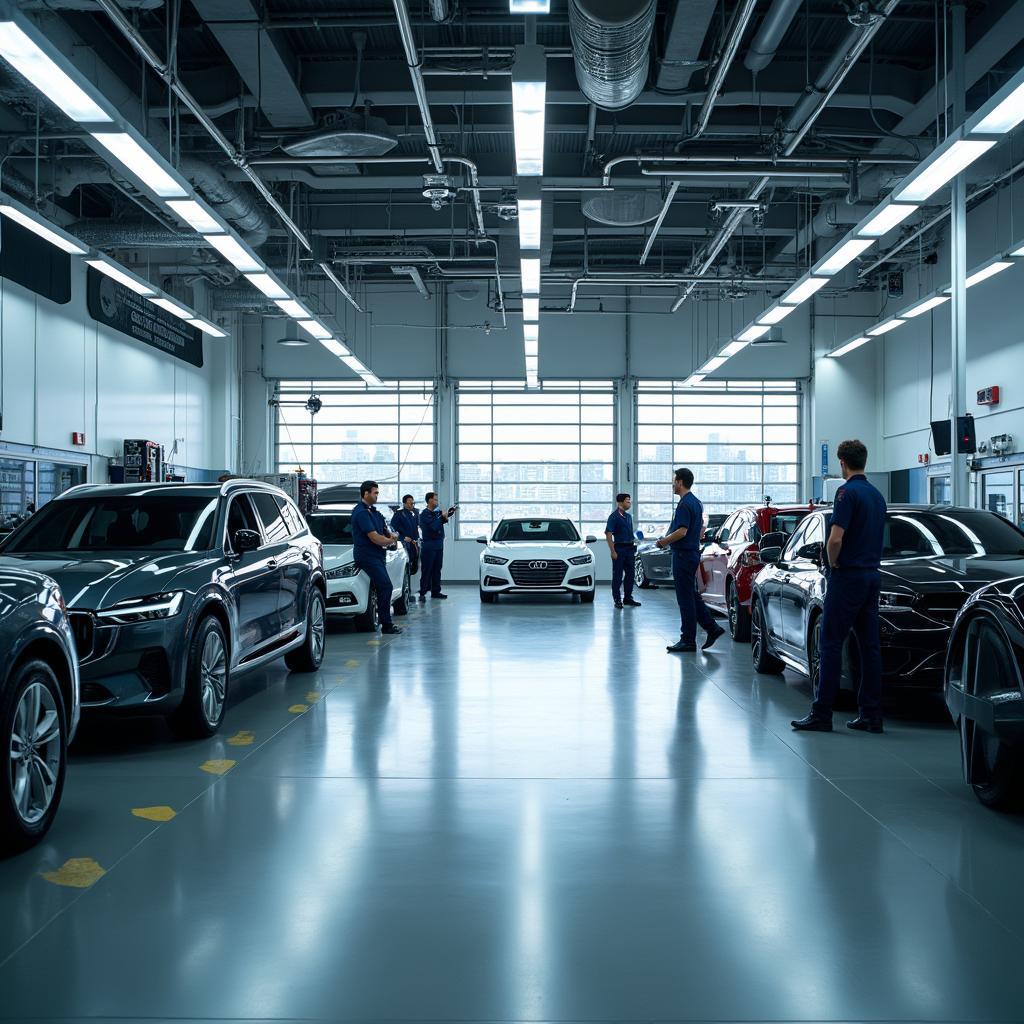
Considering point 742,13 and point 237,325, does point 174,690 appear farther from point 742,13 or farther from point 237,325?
point 237,325

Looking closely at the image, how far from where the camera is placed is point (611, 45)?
329 inches

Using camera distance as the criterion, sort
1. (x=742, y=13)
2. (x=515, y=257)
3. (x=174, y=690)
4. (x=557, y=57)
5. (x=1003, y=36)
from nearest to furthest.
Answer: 1. (x=174, y=690)
2. (x=742, y=13)
3. (x=1003, y=36)
4. (x=557, y=57)
5. (x=515, y=257)

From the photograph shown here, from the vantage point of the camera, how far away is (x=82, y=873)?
402 centimetres

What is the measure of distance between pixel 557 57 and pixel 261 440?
16.5 m

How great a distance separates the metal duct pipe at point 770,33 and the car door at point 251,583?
259 inches

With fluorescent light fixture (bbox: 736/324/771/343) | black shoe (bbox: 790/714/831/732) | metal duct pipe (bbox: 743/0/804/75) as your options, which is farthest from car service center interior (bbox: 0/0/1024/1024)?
fluorescent light fixture (bbox: 736/324/771/343)

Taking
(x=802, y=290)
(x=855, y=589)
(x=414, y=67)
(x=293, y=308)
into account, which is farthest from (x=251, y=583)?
(x=802, y=290)

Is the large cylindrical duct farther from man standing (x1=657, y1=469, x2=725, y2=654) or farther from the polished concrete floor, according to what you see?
the polished concrete floor

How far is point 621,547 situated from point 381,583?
5.95m

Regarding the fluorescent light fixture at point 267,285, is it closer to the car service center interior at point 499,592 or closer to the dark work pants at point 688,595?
the car service center interior at point 499,592

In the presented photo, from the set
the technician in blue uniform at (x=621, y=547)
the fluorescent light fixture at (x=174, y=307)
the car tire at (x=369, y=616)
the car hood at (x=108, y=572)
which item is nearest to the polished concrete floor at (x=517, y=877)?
the car hood at (x=108, y=572)

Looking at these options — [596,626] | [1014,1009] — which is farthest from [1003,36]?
[1014,1009]

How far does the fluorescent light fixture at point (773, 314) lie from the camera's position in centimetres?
1605

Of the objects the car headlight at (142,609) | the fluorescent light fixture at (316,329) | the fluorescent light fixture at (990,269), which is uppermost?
the fluorescent light fixture at (990,269)
